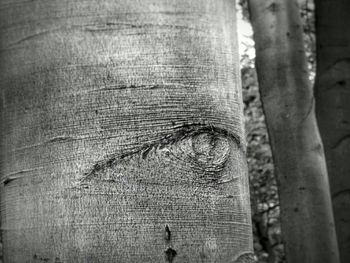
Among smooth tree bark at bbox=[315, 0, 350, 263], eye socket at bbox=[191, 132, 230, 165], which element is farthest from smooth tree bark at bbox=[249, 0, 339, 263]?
eye socket at bbox=[191, 132, 230, 165]

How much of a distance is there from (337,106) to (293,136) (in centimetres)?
167

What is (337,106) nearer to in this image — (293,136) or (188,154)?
(293,136)

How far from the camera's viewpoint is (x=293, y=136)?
593 cm

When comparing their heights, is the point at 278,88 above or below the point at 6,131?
above

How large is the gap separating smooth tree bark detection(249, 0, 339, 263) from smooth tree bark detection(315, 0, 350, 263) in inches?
50.4

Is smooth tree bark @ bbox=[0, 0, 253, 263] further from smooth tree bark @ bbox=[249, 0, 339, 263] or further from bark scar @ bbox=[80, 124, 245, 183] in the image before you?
smooth tree bark @ bbox=[249, 0, 339, 263]

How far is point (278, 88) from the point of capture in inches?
238

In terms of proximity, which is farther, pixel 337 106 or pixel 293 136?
pixel 337 106

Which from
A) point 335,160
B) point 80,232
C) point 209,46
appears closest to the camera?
point 80,232

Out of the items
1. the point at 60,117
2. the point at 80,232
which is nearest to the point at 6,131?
the point at 60,117

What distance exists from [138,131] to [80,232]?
21 cm

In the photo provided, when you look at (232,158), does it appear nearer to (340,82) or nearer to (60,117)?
(60,117)

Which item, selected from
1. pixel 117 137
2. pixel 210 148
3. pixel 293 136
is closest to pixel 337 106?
pixel 293 136

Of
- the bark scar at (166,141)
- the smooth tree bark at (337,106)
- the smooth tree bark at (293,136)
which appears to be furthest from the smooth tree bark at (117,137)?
the smooth tree bark at (337,106)
